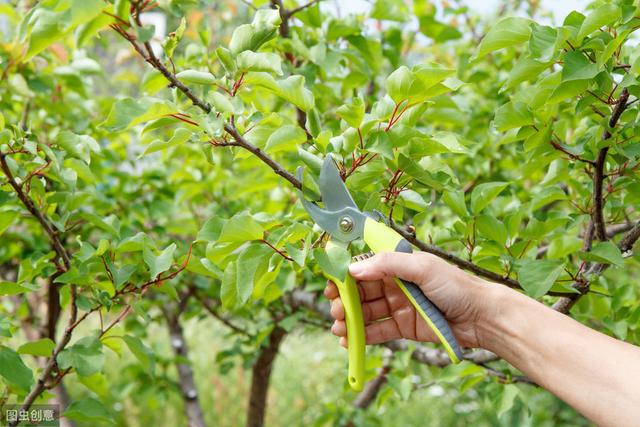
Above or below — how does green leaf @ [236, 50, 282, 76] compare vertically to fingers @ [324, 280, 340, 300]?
above

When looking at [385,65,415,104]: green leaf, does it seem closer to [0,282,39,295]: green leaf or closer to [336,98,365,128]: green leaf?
[336,98,365,128]: green leaf

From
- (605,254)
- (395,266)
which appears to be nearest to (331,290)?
(395,266)

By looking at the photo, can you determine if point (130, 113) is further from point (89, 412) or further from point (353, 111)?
point (89, 412)

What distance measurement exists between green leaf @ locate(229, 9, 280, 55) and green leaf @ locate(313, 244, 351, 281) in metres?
0.36

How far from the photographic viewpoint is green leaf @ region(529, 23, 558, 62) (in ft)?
3.23

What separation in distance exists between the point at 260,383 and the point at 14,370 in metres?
1.41

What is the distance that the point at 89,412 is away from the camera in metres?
1.37

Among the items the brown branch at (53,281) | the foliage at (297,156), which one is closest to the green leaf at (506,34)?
the foliage at (297,156)

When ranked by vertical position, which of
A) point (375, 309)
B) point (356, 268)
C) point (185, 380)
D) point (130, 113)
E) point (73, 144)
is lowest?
point (185, 380)

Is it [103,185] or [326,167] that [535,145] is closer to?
[326,167]

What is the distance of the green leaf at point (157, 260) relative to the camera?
3.82 ft

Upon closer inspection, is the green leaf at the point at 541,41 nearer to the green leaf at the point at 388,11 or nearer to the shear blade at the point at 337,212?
the shear blade at the point at 337,212

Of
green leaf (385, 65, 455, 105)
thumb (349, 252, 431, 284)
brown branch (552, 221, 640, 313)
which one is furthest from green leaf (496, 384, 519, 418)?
green leaf (385, 65, 455, 105)

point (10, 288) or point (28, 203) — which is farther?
point (28, 203)
